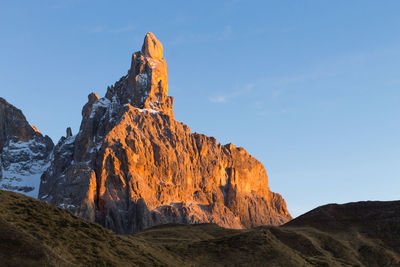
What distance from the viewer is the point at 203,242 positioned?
86.2m

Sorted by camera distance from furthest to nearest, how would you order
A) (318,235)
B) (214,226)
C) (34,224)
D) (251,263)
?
1. (214,226)
2. (318,235)
3. (251,263)
4. (34,224)

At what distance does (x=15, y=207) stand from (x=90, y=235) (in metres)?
8.88

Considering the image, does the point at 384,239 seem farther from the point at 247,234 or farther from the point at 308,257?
the point at 247,234

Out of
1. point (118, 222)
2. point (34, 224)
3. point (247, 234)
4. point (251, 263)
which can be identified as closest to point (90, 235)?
point (34, 224)

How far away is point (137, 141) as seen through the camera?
198875 millimetres

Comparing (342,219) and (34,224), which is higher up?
(342,219)

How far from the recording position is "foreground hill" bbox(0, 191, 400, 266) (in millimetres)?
49600

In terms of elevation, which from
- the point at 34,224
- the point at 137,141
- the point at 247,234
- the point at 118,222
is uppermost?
the point at 137,141

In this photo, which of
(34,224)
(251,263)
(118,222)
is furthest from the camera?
(118,222)

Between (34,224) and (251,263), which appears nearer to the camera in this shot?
(34,224)

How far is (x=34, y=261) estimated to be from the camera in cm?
4425

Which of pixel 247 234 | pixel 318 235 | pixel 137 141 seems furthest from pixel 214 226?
pixel 137 141

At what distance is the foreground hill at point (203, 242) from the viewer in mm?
49600

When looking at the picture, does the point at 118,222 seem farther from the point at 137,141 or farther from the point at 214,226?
the point at 214,226
